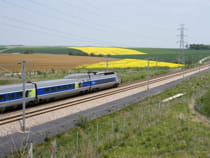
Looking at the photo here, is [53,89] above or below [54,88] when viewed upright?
below

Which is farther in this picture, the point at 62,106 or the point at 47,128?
the point at 62,106

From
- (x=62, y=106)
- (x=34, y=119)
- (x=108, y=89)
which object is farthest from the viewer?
(x=108, y=89)

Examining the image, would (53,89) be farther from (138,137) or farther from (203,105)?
(203,105)

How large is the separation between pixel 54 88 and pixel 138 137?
1464cm

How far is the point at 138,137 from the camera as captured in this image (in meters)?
20.5

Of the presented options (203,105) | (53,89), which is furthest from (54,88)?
(203,105)

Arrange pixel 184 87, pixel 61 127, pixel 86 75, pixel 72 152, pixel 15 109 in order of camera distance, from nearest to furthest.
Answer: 1. pixel 72 152
2. pixel 61 127
3. pixel 15 109
4. pixel 86 75
5. pixel 184 87

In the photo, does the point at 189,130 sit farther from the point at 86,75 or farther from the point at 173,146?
the point at 86,75

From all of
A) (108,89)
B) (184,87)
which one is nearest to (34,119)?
(108,89)

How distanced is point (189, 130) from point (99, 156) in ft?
33.2

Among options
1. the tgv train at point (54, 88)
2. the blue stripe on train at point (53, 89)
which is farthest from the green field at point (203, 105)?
the blue stripe on train at point (53, 89)

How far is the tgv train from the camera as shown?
25.8 m

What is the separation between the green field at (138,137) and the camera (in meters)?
16.9

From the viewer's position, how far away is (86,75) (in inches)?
1534
